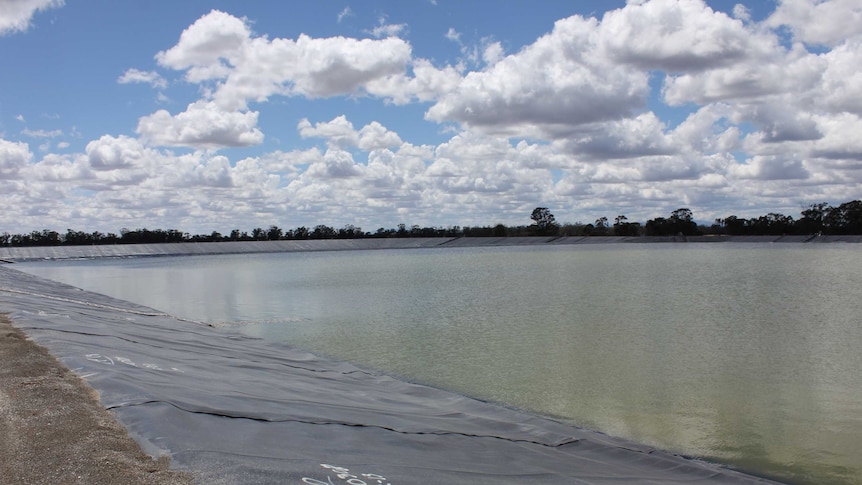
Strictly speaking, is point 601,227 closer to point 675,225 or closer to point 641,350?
point 675,225

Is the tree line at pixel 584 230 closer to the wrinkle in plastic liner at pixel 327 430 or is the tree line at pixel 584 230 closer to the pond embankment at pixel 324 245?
the pond embankment at pixel 324 245

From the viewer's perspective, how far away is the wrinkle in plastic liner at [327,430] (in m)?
5.16

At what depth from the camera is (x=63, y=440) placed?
5012 mm

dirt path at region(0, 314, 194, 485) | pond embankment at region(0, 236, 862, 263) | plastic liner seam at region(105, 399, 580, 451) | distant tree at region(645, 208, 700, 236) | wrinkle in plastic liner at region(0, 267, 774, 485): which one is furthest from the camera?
Result: distant tree at region(645, 208, 700, 236)

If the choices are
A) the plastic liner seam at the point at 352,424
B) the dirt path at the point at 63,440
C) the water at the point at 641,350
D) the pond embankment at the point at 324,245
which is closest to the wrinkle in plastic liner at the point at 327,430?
the plastic liner seam at the point at 352,424

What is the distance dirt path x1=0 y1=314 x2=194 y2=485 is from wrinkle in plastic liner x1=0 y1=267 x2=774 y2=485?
0.18 metres

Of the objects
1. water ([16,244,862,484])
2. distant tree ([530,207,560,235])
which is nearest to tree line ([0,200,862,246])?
distant tree ([530,207,560,235])

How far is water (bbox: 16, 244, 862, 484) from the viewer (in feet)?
27.0

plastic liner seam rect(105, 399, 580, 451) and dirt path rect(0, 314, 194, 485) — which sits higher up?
dirt path rect(0, 314, 194, 485)

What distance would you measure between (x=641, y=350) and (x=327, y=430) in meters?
9.14

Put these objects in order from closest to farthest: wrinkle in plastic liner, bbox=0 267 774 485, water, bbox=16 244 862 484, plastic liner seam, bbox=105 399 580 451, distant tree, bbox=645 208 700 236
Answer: wrinkle in plastic liner, bbox=0 267 774 485, plastic liner seam, bbox=105 399 580 451, water, bbox=16 244 862 484, distant tree, bbox=645 208 700 236

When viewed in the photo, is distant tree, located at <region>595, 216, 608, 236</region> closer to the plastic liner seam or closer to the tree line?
the tree line

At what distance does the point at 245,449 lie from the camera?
17.6 feet

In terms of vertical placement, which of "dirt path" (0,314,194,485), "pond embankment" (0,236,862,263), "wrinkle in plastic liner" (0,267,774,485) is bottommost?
"wrinkle in plastic liner" (0,267,774,485)
